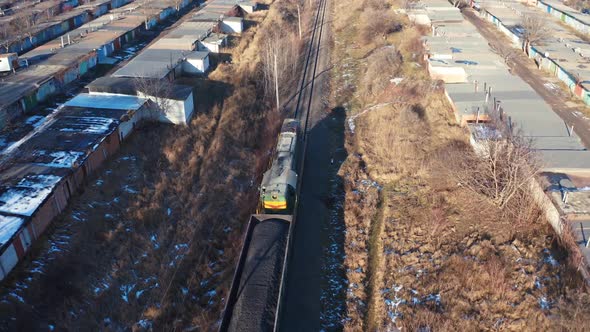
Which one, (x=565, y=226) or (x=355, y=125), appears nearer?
(x=565, y=226)

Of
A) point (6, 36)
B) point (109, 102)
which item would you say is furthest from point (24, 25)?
point (109, 102)

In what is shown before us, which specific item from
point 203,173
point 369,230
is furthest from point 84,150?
point 369,230

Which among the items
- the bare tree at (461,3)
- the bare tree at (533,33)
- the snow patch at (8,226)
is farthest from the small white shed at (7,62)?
the bare tree at (461,3)

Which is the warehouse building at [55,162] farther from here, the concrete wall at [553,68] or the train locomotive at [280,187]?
the concrete wall at [553,68]

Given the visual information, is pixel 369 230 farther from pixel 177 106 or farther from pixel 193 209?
pixel 177 106

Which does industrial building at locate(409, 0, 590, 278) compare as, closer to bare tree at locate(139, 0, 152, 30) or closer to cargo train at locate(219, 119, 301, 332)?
cargo train at locate(219, 119, 301, 332)

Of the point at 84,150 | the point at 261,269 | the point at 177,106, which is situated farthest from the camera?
the point at 177,106
